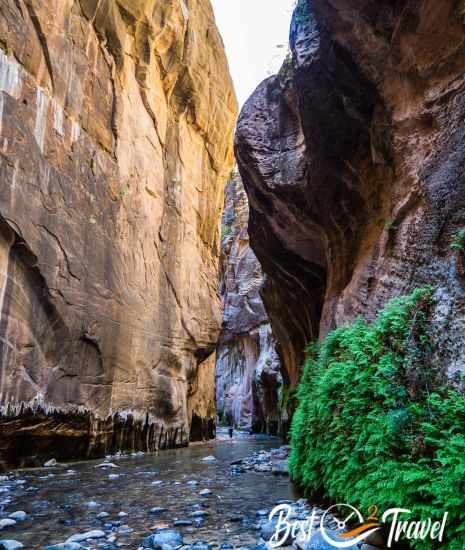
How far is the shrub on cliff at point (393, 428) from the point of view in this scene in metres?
2.85

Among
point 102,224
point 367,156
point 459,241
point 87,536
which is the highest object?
point 367,156

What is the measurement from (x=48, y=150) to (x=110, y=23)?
548 centimetres

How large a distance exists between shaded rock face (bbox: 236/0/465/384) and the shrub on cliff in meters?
0.31

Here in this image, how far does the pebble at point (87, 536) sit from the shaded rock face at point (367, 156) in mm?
3347

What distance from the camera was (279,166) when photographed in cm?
1107

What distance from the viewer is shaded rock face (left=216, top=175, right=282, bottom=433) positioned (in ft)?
102

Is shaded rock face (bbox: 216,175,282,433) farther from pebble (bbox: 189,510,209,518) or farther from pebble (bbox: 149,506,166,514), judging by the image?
pebble (bbox: 189,510,209,518)

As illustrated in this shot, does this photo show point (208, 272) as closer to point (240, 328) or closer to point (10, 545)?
point (240, 328)

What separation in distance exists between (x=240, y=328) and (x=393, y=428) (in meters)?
30.5

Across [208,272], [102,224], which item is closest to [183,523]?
[102,224]

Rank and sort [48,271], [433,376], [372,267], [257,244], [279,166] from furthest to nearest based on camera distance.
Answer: [257,244] < [279,166] < [48,271] < [372,267] < [433,376]

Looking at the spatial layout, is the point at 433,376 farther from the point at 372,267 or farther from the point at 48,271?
the point at 48,271

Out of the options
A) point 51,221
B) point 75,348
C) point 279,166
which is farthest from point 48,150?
point 279,166

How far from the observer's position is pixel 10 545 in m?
3.57
